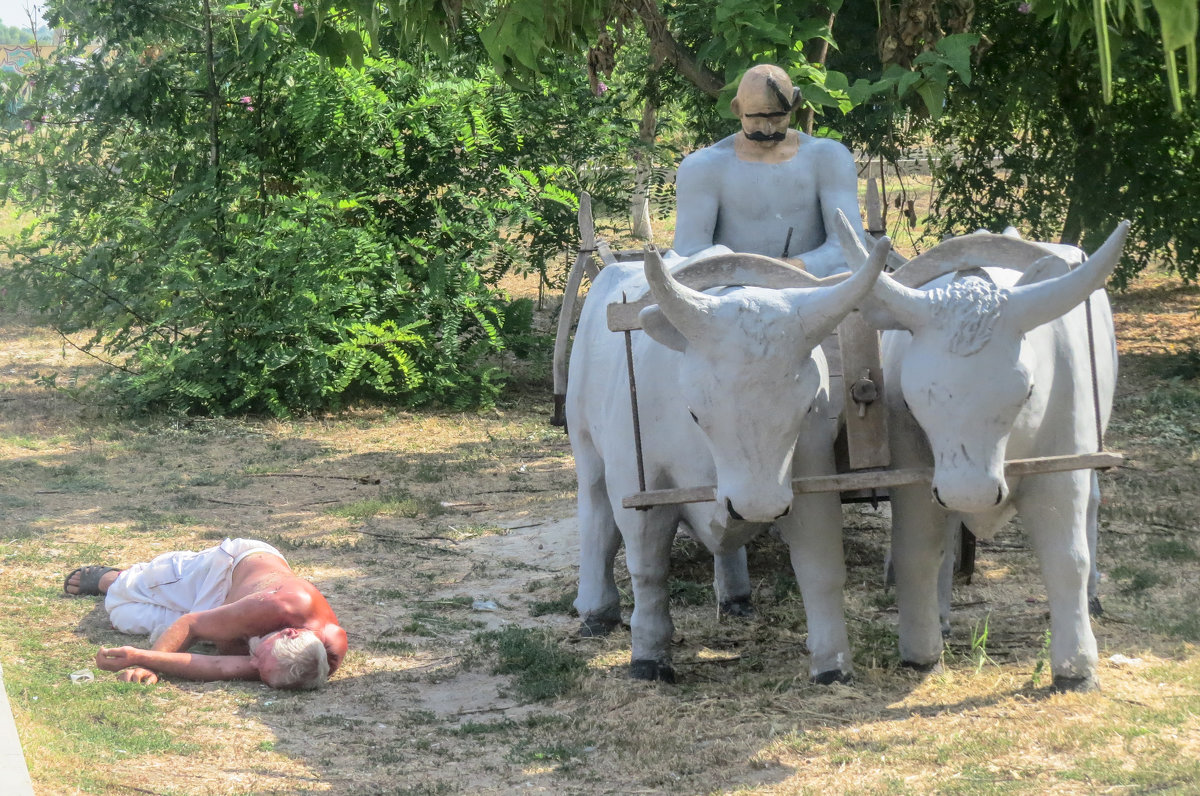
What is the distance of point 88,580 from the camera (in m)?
5.98

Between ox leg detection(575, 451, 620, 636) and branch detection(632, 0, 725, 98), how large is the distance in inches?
80.4

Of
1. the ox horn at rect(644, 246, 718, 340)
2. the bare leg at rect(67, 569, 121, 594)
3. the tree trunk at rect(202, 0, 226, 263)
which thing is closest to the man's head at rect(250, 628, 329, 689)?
the bare leg at rect(67, 569, 121, 594)

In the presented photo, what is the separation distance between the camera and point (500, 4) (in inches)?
186

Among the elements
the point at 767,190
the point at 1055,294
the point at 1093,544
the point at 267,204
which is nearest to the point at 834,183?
the point at 767,190

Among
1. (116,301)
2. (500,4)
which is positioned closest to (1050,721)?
(500,4)

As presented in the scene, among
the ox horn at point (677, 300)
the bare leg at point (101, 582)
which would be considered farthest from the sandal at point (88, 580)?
the ox horn at point (677, 300)

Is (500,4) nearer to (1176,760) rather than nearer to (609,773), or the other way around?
(609,773)

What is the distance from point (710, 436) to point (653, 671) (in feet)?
3.86

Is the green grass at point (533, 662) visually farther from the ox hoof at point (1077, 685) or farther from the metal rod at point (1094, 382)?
the metal rod at point (1094, 382)

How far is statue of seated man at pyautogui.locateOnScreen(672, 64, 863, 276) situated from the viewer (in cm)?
521

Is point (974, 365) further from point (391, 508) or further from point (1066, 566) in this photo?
point (391, 508)

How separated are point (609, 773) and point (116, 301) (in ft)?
25.1

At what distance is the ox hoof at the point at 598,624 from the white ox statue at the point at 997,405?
4.17ft

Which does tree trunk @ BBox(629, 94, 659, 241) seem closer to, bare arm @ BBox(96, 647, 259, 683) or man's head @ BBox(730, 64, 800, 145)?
man's head @ BBox(730, 64, 800, 145)
